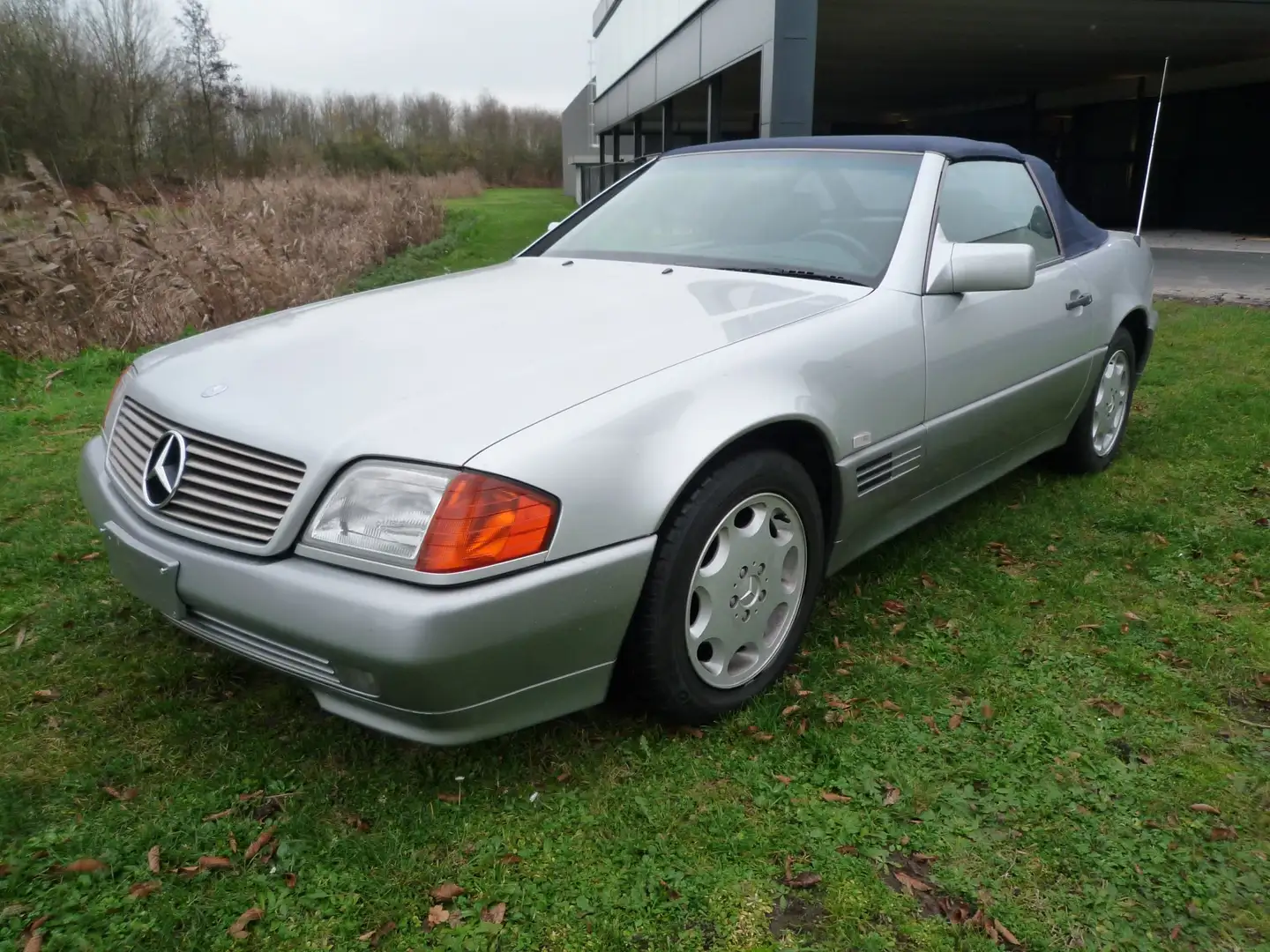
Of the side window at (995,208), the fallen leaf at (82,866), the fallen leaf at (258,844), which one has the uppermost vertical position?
the side window at (995,208)

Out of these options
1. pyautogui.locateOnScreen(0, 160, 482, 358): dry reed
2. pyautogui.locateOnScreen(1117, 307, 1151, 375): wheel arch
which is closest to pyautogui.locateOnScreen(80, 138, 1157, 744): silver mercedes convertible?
pyautogui.locateOnScreen(1117, 307, 1151, 375): wheel arch

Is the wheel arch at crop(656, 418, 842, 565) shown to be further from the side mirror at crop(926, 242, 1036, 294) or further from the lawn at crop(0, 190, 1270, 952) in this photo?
the side mirror at crop(926, 242, 1036, 294)

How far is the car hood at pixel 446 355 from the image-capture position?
204 cm

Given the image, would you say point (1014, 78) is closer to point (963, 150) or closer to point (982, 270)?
point (963, 150)

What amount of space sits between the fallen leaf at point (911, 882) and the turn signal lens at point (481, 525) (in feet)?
3.41

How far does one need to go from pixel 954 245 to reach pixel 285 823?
252 centimetres

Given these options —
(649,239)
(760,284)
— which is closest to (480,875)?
(760,284)

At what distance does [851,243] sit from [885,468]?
0.79 metres

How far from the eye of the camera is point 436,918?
1894mm

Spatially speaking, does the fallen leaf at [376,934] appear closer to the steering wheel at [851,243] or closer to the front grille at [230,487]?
the front grille at [230,487]

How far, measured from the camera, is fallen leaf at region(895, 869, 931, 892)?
1.98 meters

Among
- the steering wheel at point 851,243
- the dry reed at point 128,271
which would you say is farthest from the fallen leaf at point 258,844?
the dry reed at point 128,271

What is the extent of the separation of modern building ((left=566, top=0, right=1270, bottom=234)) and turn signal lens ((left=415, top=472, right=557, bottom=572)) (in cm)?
875

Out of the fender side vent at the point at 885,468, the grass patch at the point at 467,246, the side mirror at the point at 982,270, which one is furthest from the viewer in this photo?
the grass patch at the point at 467,246
